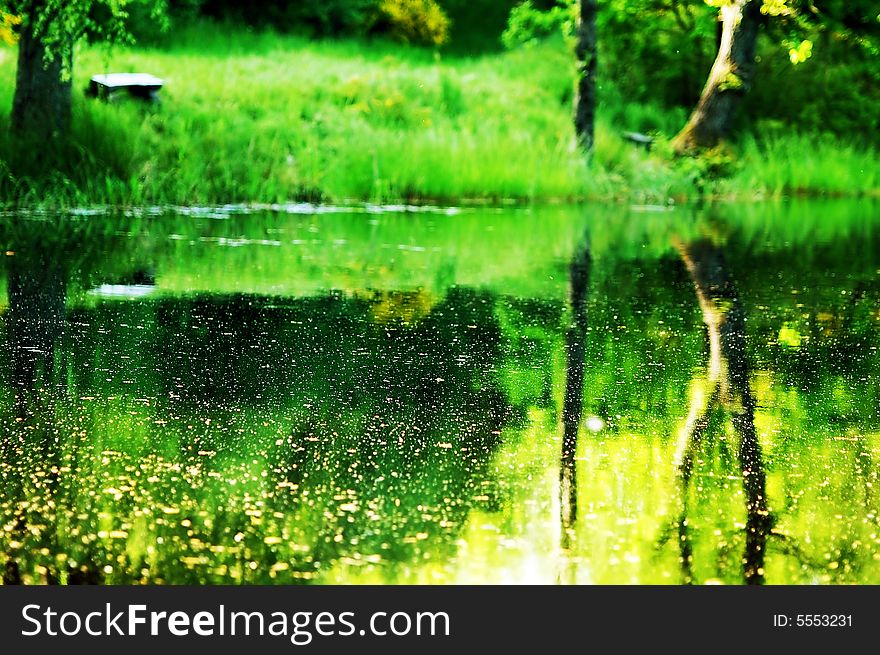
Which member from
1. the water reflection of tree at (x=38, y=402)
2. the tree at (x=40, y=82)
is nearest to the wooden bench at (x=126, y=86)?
the tree at (x=40, y=82)

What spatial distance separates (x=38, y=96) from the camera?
18.2 metres

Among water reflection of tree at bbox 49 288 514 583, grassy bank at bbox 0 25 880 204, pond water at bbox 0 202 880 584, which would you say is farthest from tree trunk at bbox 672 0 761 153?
water reflection of tree at bbox 49 288 514 583

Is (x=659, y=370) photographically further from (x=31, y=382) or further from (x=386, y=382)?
(x=31, y=382)

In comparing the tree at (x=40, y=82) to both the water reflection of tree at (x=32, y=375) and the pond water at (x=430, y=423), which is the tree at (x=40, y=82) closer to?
the pond water at (x=430, y=423)

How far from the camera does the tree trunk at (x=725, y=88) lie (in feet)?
92.8

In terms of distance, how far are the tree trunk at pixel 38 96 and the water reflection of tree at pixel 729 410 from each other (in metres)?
9.23

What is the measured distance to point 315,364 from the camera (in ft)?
23.9

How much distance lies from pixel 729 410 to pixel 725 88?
22991mm

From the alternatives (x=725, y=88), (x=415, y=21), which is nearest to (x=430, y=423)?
(x=725, y=88)

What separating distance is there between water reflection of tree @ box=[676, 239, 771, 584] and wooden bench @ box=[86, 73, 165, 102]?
44.7 ft

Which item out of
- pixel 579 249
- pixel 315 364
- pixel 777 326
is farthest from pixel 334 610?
pixel 579 249

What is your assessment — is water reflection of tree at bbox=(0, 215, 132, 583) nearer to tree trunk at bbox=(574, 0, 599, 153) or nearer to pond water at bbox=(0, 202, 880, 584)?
pond water at bbox=(0, 202, 880, 584)

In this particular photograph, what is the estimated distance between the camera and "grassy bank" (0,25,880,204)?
61.7 feet

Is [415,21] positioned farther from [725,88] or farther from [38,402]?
[38,402]
